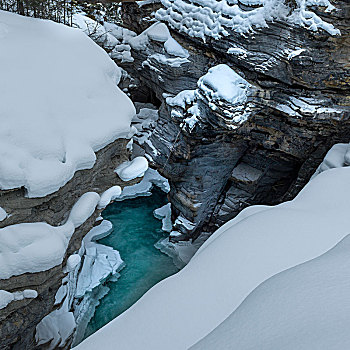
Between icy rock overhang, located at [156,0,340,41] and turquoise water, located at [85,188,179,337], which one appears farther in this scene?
turquoise water, located at [85,188,179,337]

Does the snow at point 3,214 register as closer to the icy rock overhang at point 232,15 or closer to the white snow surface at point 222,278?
the white snow surface at point 222,278

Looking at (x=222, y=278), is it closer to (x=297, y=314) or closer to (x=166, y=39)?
(x=297, y=314)

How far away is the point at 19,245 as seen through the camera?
4.94 metres

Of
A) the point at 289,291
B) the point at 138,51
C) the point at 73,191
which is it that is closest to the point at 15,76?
the point at 73,191

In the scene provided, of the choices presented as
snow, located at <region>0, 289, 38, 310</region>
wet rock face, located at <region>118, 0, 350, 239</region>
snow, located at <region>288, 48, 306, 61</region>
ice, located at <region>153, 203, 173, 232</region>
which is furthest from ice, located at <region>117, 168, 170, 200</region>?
snow, located at <region>0, 289, 38, 310</region>

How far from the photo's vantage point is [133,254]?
1273cm

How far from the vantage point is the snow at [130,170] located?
24.7ft

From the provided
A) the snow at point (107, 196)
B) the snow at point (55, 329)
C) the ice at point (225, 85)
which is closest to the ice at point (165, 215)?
the snow at point (55, 329)

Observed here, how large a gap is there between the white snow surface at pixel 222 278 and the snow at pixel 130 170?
12.6 ft

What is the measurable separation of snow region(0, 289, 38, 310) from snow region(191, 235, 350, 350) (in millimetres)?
4054

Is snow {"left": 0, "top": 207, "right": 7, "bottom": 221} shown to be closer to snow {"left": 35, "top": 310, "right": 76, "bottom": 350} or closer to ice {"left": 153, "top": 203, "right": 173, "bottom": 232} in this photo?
snow {"left": 35, "top": 310, "right": 76, "bottom": 350}

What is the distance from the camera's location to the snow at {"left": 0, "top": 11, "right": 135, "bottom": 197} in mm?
5004

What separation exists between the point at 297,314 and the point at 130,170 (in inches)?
236

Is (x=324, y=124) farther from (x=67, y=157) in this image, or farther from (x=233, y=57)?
(x=67, y=157)
